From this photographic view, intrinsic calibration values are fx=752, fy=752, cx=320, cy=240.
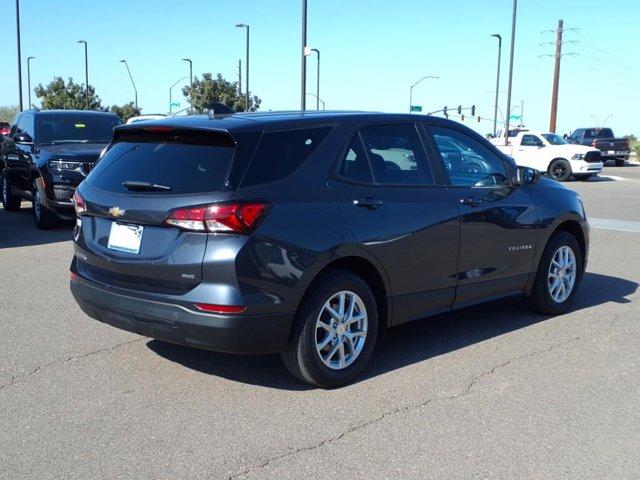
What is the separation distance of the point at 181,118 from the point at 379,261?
1.68m

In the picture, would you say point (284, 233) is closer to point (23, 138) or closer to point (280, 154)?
point (280, 154)

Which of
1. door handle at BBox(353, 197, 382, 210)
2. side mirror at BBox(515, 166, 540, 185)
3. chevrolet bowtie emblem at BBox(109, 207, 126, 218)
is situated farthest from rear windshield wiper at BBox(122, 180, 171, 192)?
side mirror at BBox(515, 166, 540, 185)

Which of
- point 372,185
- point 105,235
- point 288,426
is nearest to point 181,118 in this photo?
point 105,235

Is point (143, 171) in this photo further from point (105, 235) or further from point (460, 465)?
point (460, 465)

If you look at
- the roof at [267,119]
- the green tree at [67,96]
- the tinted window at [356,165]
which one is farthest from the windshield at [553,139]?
the green tree at [67,96]

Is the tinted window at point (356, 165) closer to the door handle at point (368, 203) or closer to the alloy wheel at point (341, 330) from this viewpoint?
the door handle at point (368, 203)

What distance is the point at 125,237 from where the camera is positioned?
4.68 meters

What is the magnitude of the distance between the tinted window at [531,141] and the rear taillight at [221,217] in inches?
975

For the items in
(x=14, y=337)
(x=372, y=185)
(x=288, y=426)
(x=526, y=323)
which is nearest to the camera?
(x=288, y=426)

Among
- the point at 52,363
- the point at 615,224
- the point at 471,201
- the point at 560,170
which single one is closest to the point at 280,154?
the point at 471,201

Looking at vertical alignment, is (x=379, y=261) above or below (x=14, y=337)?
above

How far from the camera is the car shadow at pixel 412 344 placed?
5.15 metres

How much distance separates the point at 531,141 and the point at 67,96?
A: 43.7 meters

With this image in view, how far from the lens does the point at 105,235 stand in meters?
4.84
